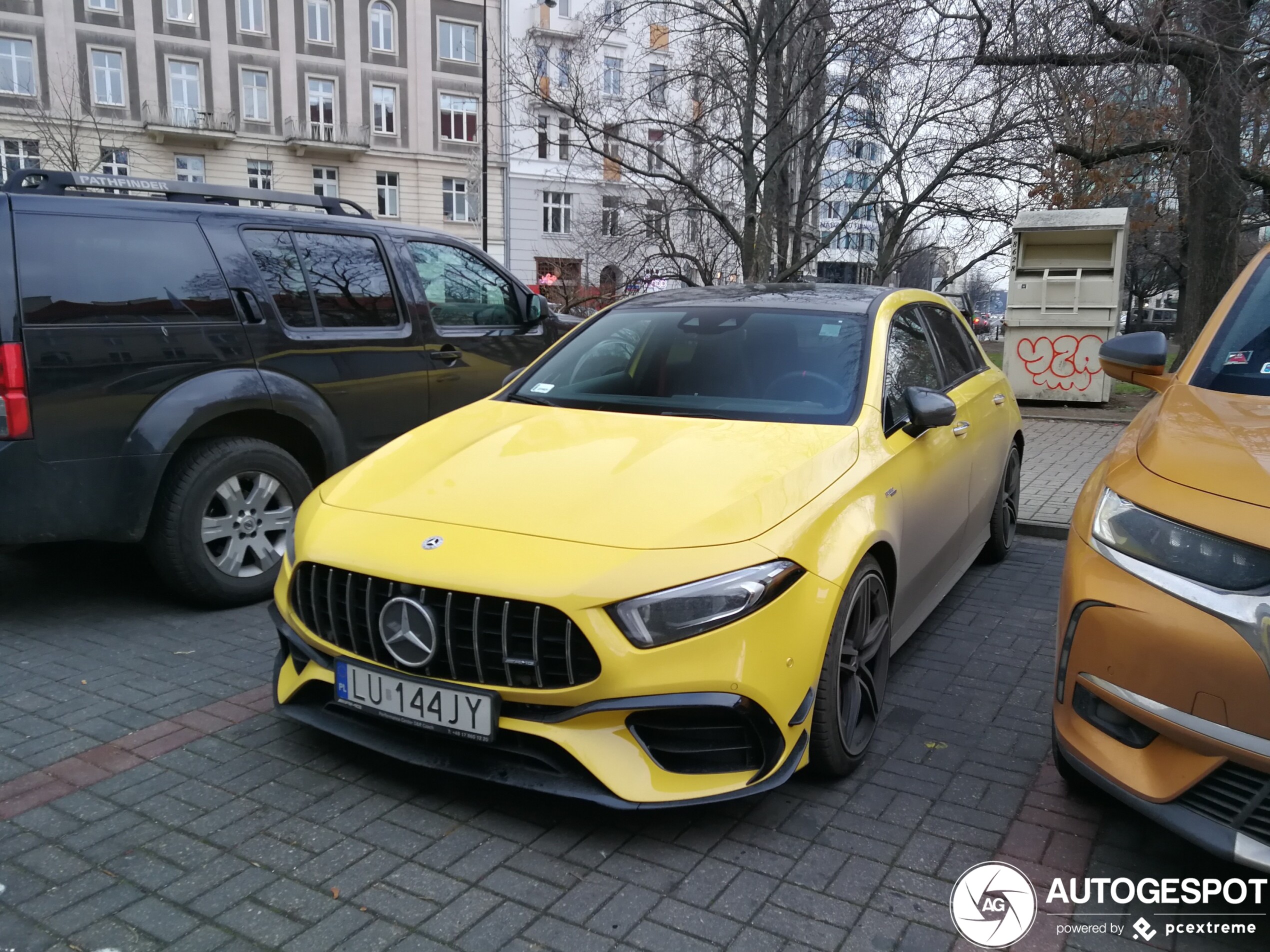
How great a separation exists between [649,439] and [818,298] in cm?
139

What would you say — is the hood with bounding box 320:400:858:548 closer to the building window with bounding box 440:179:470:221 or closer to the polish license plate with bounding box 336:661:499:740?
the polish license plate with bounding box 336:661:499:740

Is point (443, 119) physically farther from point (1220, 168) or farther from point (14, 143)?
point (1220, 168)

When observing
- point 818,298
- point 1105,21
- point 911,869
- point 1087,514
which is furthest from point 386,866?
point 1105,21

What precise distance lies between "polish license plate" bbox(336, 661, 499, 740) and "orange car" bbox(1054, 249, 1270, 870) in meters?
1.62

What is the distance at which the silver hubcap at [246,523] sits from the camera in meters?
4.88

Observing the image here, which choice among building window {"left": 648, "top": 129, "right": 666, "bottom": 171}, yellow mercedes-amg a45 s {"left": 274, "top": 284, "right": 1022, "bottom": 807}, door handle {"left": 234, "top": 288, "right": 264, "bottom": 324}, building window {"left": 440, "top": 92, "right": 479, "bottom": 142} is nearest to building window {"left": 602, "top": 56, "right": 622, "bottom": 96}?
building window {"left": 648, "top": 129, "right": 666, "bottom": 171}

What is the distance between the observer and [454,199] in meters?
45.0

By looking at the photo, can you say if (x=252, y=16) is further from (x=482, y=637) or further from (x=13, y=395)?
(x=482, y=637)

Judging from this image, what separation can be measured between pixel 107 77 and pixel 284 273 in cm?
4065

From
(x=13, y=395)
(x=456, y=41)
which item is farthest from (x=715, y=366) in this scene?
(x=456, y=41)

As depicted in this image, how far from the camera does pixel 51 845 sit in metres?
2.82

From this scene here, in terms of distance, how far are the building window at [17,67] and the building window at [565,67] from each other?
32668 mm

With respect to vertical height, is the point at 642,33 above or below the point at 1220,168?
above

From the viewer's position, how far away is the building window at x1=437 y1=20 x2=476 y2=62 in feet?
141
